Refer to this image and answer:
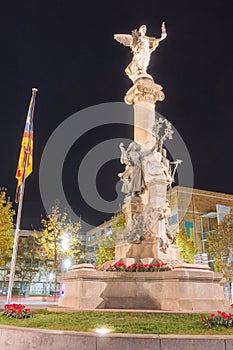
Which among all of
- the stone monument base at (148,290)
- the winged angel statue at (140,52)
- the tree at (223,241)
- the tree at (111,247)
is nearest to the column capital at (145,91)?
the winged angel statue at (140,52)

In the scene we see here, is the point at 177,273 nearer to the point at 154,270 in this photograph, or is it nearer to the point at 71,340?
the point at 154,270

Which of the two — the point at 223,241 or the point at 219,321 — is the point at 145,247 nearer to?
the point at 219,321

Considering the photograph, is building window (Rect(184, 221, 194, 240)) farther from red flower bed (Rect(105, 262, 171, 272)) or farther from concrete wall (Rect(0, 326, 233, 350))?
concrete wall (Rect(0, 326, 233, 350))

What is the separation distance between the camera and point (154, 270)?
45.4 ft

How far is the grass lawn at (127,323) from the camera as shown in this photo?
7.94m

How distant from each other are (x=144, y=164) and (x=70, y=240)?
2531cm

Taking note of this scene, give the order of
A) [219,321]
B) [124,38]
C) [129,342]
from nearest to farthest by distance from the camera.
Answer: [129,342]
[219,321]
[124,38]

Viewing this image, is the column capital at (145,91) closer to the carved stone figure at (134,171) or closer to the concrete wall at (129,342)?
the carved stone figure at (134,171)

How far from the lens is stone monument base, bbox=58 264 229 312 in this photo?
1230cm

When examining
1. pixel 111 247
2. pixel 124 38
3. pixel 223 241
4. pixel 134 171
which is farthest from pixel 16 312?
pixel 223 241

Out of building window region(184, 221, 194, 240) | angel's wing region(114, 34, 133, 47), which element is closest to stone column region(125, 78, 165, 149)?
angel's wing region(114, 34, 133, 47)

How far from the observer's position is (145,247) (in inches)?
623

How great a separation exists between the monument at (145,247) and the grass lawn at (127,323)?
176 cm

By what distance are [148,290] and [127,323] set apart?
4.53 meters
